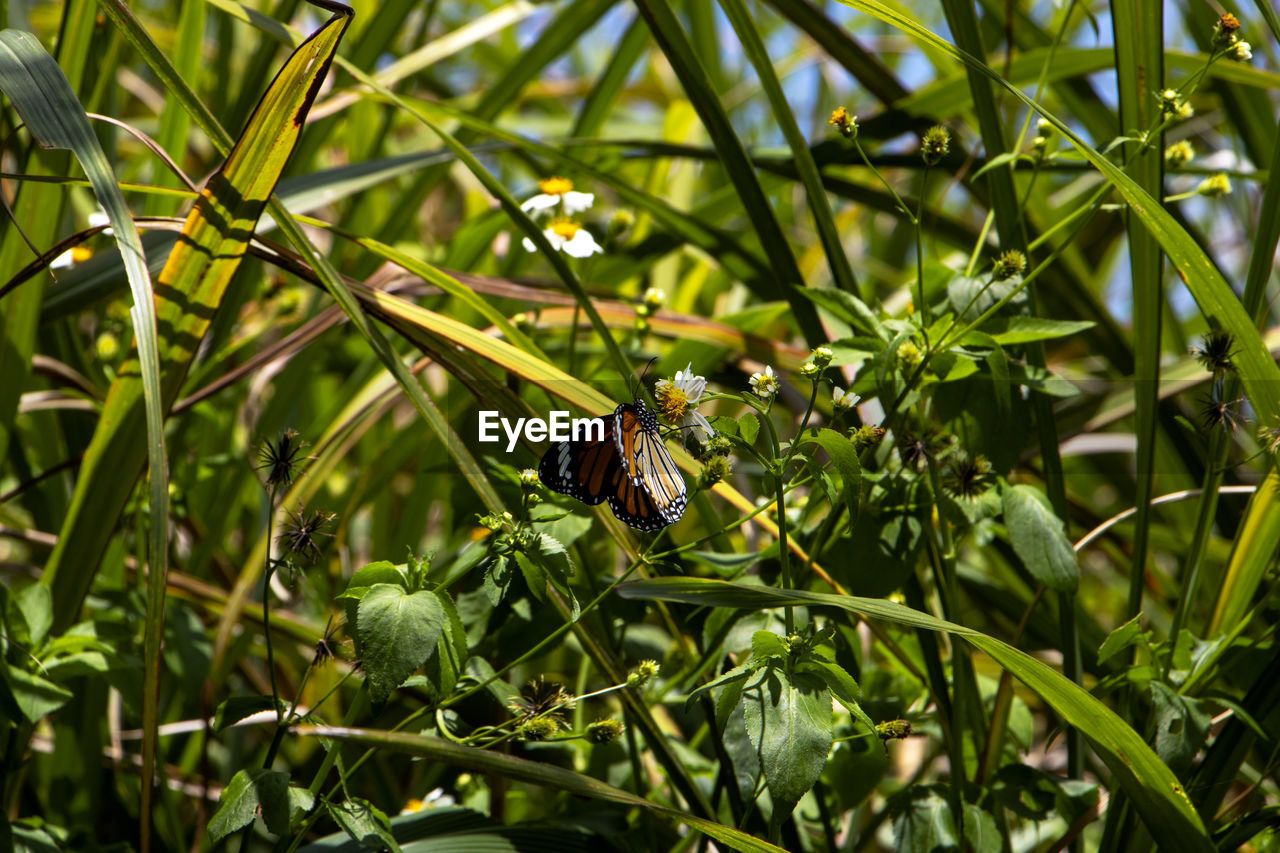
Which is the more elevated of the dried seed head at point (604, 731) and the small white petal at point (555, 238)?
the small white petal at point (555, 238)

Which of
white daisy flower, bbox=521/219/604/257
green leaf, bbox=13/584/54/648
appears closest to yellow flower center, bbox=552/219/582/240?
white daisy flower, bbox=521/219/604/257

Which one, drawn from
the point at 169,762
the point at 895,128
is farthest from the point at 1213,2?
the point at 169,762

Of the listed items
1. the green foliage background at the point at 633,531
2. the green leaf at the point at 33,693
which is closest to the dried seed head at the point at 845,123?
the green foliage background at the point at 633,531

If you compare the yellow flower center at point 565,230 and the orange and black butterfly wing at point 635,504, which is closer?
the orange and black butterfly wing at point 635,504

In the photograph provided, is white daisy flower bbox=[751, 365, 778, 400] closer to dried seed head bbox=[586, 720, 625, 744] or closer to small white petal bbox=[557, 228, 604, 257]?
dried seed head bbox=[586, 720, 625, 744]

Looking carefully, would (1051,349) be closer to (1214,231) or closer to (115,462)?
(1214,231)

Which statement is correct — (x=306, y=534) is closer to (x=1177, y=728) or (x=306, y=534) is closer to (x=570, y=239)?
(x=570, y=239)

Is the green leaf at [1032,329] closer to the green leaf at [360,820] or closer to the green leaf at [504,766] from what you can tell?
the green leaf at [504,766]
